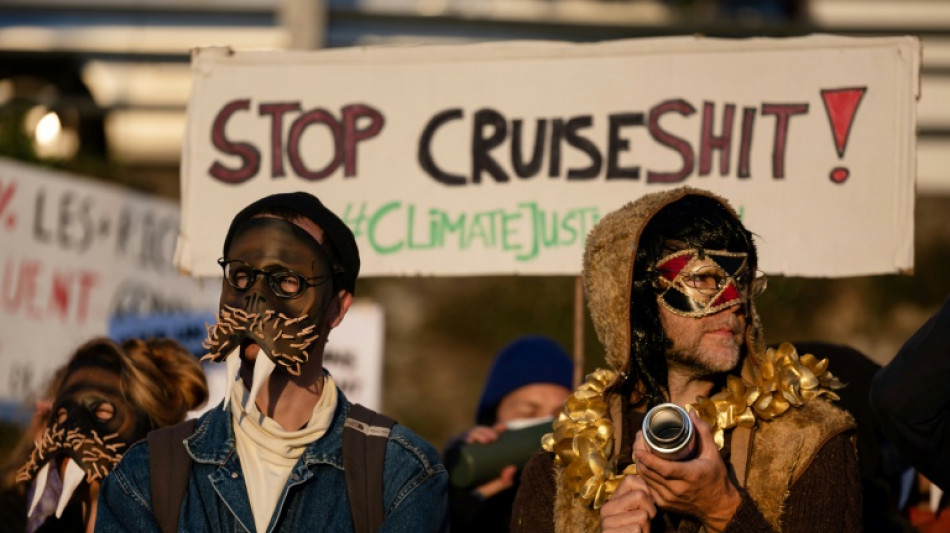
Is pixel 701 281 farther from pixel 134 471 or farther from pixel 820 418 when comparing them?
pixel 134 471

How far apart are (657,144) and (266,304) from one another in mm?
1756

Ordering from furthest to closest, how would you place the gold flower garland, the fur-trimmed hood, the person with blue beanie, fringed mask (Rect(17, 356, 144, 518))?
the person with blue beanie
fringed mask (Rect(17, 356, 144, 518))
the fur-trimmed hood
the gold flower garland

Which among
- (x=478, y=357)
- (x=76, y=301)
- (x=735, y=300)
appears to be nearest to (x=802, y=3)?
(x=478, y=357)

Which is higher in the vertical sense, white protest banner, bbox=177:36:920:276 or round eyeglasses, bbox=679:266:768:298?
white protest banner, bbox=177:36:920:276

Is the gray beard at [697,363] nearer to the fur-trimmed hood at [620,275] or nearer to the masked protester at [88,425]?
the fur-trimmed hood at [620,275]

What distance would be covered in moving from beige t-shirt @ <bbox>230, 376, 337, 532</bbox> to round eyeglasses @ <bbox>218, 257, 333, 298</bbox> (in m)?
0.26

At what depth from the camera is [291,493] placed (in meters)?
3.39

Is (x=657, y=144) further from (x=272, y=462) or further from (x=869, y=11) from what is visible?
(x=869, y=11)

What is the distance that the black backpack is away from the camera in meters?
3.37

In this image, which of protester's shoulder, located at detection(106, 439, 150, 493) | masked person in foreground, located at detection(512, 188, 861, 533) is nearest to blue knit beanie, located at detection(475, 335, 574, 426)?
masked person in foreground, located at detection(512, 188, 861, 533)

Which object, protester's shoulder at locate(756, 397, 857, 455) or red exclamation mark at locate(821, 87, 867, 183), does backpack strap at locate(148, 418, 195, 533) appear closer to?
protester's shoulder at locate(756, 397, 857, 455)

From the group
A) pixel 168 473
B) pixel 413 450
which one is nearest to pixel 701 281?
pixel 413 450

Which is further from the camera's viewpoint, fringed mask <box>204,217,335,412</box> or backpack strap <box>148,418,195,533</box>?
fringed mask <box>204,217,335,412</box>

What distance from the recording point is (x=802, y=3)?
1041 centimetres
